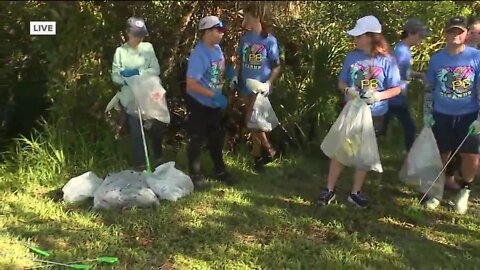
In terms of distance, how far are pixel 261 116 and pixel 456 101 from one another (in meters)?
1.58

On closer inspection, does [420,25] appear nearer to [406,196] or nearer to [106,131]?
[406,196]

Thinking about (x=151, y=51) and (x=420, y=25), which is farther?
(x=420, y=25)

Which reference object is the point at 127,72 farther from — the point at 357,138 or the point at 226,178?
the point at 357,138

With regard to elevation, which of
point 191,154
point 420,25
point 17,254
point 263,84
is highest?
point 420,25

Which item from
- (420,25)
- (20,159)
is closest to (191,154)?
(20,159)

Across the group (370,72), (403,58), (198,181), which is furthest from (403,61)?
(198,181)

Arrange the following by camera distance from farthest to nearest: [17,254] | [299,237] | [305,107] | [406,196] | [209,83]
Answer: [305,107]
[406,196]
[209,83]
[299,237]
[17,254]

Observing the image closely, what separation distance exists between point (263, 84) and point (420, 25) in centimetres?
152

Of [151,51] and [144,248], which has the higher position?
[151,51]

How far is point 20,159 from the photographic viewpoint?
17.2 ft

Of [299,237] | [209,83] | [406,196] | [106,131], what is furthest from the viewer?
[106,131]

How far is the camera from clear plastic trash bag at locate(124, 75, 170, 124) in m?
4.84

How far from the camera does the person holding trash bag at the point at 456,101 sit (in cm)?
445

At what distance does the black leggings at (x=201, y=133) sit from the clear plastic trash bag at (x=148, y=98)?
0.75 feet
